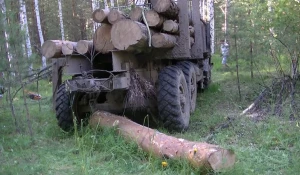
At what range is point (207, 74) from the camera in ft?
35.6

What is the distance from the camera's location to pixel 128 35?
5477 millimetres

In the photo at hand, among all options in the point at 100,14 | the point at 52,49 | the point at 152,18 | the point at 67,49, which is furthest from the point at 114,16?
the point at 52,49

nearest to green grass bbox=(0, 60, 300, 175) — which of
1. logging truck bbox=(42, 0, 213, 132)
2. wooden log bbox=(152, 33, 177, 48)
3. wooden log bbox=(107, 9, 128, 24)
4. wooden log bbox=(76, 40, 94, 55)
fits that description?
logging truck bbox=(42, 0, 213, 132)

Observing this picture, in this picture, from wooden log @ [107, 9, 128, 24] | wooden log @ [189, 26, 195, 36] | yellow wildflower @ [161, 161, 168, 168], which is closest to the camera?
yellow wildflower @ [161, 161, 168, 168]

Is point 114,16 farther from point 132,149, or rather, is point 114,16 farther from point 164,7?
point 132,149

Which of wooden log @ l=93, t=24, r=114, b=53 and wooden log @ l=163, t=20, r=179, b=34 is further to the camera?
wooden log @ l=163, t=20, r=179, b=34

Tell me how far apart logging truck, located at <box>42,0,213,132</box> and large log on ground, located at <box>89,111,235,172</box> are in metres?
0.41

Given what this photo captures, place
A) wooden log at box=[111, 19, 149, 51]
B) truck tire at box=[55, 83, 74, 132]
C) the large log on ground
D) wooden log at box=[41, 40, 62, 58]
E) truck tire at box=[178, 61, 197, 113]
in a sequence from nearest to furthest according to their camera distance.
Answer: the large log on ground
wooden log at box=[111, 19, 149, 51]
wooden log at box=[41, 40, 62, 58]
truck tire at box=[55, 83, 74, 132]
truck tire at box=[178, 61, 197, 113]

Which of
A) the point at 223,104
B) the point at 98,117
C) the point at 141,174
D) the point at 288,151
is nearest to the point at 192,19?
the point at 223,104

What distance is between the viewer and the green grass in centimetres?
442

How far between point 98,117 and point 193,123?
1970 millimetres

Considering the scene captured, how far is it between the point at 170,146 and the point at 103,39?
2259mm

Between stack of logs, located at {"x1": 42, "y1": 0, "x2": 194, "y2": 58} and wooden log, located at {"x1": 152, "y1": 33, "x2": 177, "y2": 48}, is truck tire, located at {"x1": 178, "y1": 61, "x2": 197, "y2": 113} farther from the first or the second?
wooden log, located at {"x1": 152, "y1": 33, "x2": 177, "y2": 48}

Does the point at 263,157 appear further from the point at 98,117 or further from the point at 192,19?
the point at 192,19
